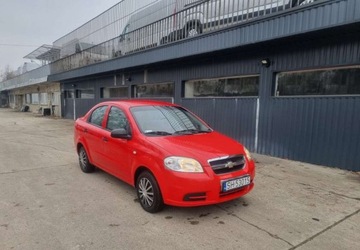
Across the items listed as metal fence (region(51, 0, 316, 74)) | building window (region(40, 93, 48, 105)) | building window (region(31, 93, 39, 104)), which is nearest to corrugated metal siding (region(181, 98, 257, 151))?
metal fence (region(51, 0, 316, 74))

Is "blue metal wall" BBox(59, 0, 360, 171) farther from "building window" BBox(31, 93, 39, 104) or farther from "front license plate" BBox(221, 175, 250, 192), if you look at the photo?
"building window" BBox(31, 93, 39, 104)

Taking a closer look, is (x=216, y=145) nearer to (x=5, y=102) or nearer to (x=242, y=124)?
(x=242, y=124)

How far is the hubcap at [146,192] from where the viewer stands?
388 centimetres

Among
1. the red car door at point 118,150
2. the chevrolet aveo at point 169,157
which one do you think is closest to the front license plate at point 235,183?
the chevrolet aveo at point 169,157

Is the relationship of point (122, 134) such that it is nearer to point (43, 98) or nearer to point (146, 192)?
point (146, 192)

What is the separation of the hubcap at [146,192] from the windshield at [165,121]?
734 millimetres

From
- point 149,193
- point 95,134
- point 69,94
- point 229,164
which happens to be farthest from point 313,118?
point 69,94

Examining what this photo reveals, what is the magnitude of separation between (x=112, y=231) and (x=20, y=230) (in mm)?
1132

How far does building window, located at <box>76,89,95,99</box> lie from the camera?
1877 cm

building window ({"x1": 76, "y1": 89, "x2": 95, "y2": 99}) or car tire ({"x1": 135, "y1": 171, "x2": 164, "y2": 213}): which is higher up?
building window ({"x1": 76, "y1": 89, "x2": 95, "y2": 99})

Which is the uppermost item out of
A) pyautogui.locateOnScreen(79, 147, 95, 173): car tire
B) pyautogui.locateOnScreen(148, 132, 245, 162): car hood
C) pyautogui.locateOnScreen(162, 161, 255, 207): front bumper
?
pyautogui.locateOnScreen(148, 132, 245, 162): car hood

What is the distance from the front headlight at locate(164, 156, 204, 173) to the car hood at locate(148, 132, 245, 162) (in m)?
0.06

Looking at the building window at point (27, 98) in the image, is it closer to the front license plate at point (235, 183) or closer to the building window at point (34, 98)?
the building window at point (34, 98)

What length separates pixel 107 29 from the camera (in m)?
17.4
